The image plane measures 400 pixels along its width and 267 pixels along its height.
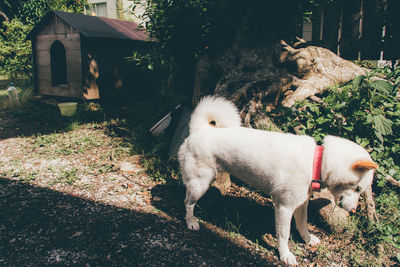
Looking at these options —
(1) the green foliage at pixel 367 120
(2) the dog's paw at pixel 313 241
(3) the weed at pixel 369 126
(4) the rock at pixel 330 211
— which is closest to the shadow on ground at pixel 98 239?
(2) the dog's paw at pixel 313 241

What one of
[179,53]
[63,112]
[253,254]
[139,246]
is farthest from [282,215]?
[63,112]

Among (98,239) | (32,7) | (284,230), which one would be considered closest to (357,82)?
(284,230)

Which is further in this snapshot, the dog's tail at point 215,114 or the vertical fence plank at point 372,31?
the vertical fence plank at point 372,31

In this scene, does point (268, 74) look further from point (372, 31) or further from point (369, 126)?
point (372, 31)

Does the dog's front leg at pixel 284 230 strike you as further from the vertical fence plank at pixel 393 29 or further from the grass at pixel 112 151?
the vertical fence plank at pixel 393 29

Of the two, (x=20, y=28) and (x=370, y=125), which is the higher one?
(x=20, y=28)

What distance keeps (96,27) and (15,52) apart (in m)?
3.68

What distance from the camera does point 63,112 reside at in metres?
6.18

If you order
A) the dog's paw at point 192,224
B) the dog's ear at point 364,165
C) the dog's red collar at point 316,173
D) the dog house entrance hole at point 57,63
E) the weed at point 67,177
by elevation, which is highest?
the dog house entrance hole at point 57,63

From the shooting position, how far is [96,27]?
6.89m

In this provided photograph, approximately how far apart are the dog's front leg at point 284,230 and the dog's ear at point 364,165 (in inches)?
23.2

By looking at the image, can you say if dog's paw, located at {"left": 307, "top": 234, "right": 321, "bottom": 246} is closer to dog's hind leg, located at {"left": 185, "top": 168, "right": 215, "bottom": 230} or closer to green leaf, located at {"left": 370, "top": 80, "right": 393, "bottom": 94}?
dog's hind leg, located at {"left": 185, "top": 168, "right": 215, "bottom": 230}

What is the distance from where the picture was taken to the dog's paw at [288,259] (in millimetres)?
2262

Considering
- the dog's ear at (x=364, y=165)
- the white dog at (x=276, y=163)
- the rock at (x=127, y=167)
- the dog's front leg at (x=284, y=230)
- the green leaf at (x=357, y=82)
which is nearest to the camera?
the dog's ear at (x=364, y=165)
